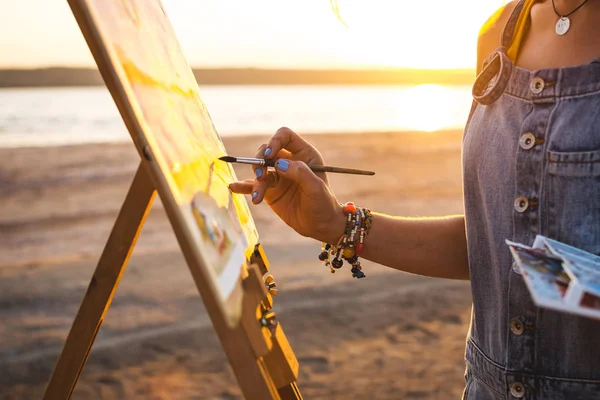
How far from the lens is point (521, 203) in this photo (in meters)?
1.08

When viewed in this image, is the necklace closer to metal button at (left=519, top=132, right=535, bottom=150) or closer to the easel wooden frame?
metal button at (left=519, top=132, right=535, bottom=150)

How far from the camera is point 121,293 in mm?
4238

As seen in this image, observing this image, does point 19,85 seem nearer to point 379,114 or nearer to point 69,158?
point 379,114

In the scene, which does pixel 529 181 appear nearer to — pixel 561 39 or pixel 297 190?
pixel 561 39

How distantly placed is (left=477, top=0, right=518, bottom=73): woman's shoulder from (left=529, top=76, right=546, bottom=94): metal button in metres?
0.20

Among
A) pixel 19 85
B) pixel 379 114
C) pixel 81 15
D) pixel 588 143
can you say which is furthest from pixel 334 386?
pixel 19 85

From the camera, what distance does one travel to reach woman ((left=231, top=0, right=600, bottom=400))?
3.33 ft

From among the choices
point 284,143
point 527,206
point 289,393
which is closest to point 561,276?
point 527,206

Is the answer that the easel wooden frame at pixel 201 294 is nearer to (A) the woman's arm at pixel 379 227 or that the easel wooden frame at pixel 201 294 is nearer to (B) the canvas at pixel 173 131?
(B) the canvas at pixel 173 131

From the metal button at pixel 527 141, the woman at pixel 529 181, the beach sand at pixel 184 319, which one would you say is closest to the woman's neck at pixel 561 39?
the woman at pixel 529 181

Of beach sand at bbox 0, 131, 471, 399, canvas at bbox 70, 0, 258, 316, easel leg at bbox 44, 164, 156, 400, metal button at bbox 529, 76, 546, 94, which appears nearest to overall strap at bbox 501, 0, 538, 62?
metal button at bbox 529, 76, 546, 94

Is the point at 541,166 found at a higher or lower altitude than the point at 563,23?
lower

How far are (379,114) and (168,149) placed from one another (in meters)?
21.5

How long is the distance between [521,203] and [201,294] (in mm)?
623
